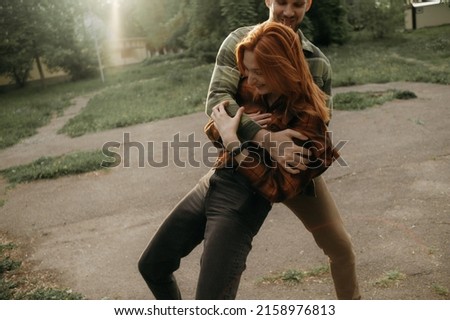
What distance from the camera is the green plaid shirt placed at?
82.1 inches

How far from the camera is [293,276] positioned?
11.3 ft

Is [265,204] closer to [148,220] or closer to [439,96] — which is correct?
[148,220]

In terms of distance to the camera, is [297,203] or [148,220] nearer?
[297,203]

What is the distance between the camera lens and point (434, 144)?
6324 millimetres

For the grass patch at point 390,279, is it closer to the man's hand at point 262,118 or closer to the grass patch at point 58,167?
the man's hand at point 262,118

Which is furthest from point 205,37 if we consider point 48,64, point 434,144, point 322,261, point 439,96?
point 322,261

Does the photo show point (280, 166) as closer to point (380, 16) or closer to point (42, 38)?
point (380, 16)

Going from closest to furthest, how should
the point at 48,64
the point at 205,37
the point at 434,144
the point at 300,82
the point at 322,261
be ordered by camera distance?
the point at 300,82 < the point at 322,261 < the point at 434,144 < the point at 205,37 < the point at 48,64

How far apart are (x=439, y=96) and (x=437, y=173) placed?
4.54 metres

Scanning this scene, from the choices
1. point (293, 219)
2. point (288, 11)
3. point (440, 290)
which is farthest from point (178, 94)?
point (288, 11)

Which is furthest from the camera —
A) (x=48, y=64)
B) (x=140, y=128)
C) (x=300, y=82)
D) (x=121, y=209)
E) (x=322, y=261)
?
(x=48, y=64)

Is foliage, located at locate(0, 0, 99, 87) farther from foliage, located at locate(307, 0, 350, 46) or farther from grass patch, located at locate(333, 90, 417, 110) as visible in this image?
grass patch, located at locate(333, 90, 417, 110)

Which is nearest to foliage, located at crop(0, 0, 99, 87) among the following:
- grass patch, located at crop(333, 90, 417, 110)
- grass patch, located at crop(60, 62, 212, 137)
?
grass patch, located at crop(60, 62, 212, 137)

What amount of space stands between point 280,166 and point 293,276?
174 cm
